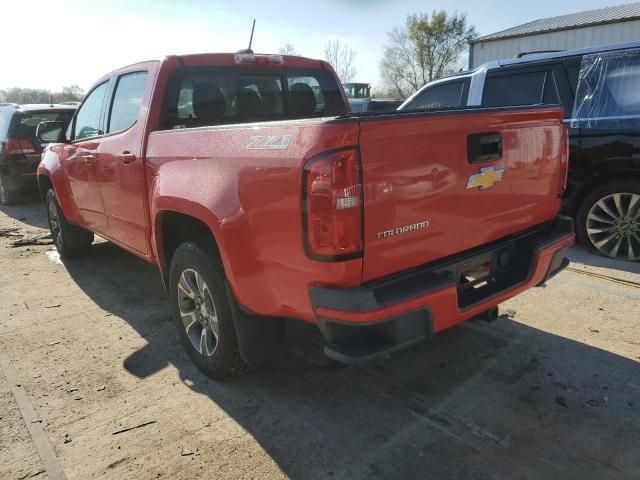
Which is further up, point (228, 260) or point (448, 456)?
point (228, 260)

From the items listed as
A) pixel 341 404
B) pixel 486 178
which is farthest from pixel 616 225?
pixel 341 404

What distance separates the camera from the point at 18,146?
8758 mm

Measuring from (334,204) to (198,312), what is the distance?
59.8 inches

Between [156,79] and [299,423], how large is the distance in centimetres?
240

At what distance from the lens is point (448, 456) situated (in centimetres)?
229

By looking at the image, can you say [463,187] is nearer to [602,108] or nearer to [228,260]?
[228,260]

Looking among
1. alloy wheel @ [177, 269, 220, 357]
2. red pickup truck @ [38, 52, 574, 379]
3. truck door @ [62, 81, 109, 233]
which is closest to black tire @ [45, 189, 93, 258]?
truck door @ [62, 81, 109, 233]

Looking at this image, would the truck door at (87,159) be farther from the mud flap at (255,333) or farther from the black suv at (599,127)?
the black suv at (599,127)

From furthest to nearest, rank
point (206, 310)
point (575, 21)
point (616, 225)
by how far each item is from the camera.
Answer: point (575, 21) < point (616, 225) < point (206, 310)

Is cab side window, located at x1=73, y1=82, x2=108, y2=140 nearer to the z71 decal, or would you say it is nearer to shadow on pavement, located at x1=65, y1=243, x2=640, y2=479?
shadow on pavement, located at x1=65, y1=243, x2=640, y2=479

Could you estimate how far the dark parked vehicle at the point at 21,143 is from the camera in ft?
28.7

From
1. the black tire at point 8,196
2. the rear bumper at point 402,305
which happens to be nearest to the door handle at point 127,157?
the rear bumper at point 402,305

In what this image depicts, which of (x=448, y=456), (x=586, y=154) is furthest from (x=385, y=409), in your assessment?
(x=586, y=154)

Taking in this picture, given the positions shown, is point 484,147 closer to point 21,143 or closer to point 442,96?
point 442,96
